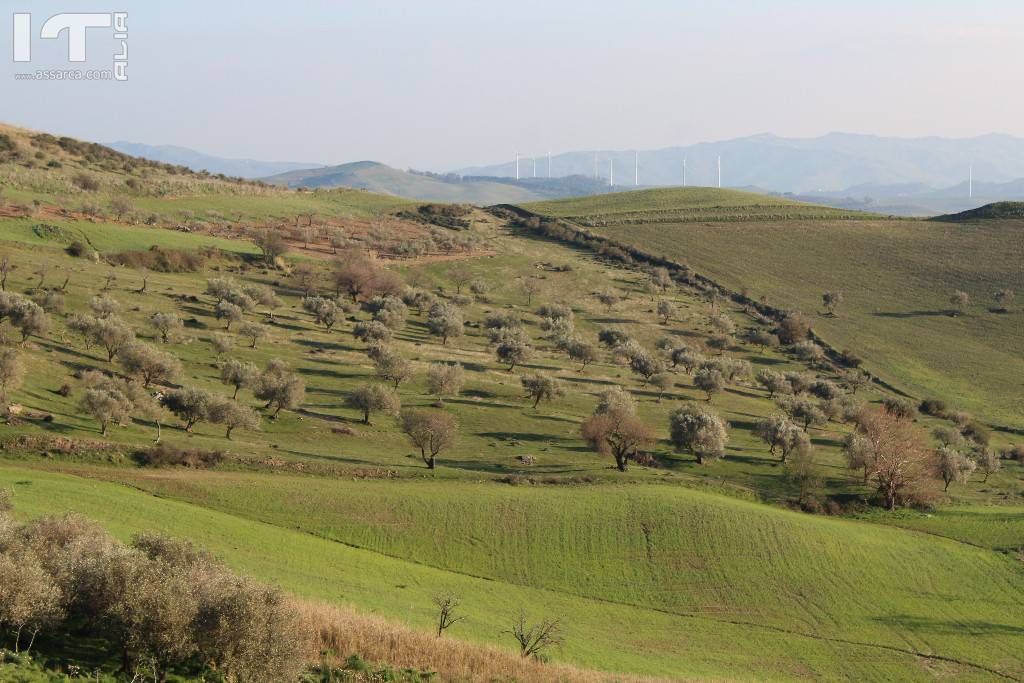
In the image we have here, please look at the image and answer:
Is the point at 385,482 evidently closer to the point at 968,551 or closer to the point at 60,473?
the point at 60,473

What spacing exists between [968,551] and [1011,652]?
12.3 metres

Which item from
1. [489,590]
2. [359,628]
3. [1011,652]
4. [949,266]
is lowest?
[1011,652]

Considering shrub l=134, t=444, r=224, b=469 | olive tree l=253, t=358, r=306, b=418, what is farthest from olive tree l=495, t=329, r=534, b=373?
shrub l=134, t=444, r=224, b=469

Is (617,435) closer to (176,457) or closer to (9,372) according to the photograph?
(176,457)

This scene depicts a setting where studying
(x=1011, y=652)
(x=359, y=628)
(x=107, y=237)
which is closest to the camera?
(x=359, y=628)

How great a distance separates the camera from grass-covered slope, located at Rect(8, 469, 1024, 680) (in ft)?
121

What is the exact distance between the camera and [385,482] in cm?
5125

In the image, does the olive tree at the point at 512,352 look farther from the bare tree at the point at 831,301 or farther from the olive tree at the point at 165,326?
the bare tree at the point at 831,301

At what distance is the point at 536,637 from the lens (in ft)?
110

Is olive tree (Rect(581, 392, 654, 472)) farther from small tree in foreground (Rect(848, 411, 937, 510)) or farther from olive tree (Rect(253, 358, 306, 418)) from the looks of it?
olive tree (Rect(253, 358, 306, 418))

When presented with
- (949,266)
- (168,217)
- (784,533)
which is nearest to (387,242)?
(168,217)

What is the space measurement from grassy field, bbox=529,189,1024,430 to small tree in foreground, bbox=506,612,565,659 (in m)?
75.8

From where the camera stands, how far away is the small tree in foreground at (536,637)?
30031 mm

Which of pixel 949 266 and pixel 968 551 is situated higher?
pixel 949 266
